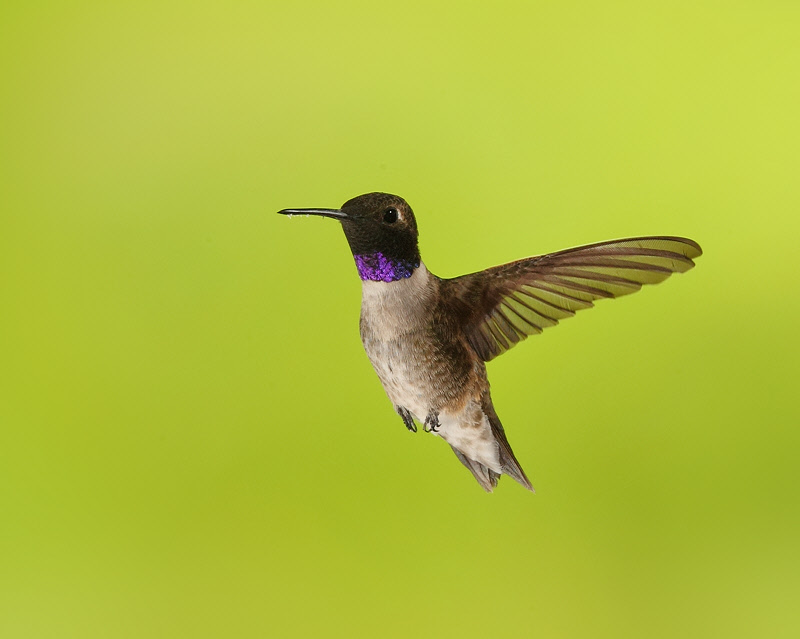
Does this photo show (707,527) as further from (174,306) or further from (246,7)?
(246,7)

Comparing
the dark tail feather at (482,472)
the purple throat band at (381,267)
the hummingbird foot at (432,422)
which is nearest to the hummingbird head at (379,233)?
the purple throat band at (381,267)

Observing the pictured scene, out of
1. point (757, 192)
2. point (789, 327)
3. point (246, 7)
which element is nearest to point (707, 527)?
point (789, 327)

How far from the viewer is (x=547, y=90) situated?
4.97ft

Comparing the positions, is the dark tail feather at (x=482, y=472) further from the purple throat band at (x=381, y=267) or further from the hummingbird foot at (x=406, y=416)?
the purple throat band at (x=381, y=267)

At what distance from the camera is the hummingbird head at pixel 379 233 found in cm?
84

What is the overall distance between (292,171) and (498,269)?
0.65m

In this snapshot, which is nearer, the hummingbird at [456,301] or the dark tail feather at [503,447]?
the hummingbird at [456,301]

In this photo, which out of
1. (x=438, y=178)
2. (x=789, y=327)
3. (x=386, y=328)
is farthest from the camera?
(x=789, y=327)

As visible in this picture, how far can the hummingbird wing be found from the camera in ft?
2.94

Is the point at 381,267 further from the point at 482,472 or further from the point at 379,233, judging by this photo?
the point at 482,472

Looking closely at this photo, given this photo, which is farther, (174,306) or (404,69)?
(174,306)

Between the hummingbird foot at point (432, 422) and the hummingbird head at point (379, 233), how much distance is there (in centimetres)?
18

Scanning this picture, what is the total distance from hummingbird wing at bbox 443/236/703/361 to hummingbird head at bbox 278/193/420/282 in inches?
3.8

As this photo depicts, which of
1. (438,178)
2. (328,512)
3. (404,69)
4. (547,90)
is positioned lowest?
(328,512)
